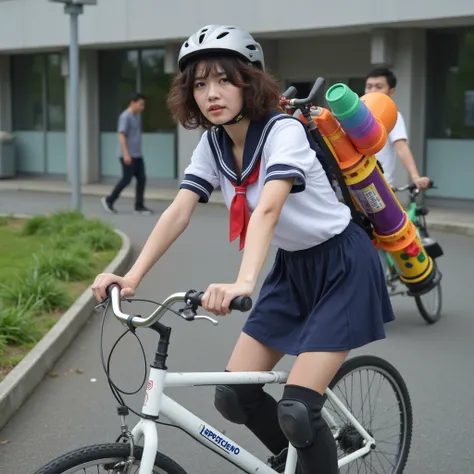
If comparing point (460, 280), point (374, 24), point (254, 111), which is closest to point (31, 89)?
point (374, 24)

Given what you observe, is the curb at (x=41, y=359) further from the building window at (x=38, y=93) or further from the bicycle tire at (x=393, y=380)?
the building window at (x=38, y=93)

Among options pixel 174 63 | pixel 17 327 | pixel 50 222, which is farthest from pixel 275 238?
pixel 174 63

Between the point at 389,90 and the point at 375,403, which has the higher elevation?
the point at 389,90

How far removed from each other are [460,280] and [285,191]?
7.18 metres

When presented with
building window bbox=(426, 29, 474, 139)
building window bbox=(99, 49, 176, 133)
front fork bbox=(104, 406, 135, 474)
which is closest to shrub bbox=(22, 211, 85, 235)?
building window bbox=(426, 29, 474, 139)

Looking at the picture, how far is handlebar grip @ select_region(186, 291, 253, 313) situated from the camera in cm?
275

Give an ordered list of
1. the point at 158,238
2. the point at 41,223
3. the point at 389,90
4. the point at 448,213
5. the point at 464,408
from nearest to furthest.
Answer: the point at 158,238 → the point at 464,408 → the point at 389,90 → the point at 41,223 → the point at 448,213

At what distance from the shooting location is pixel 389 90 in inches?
295

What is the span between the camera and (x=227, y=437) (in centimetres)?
343

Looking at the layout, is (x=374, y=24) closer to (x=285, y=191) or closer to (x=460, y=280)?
(x=460, y=280)

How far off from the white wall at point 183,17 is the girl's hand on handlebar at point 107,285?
13109 millimetres

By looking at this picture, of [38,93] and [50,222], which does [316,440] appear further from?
[38,93]

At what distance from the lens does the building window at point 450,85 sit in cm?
1706

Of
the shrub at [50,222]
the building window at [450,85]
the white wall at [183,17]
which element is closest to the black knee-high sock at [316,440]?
the shrub at [50,222]
